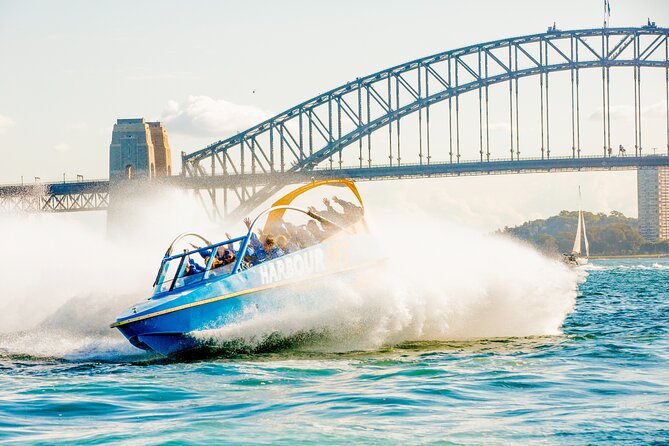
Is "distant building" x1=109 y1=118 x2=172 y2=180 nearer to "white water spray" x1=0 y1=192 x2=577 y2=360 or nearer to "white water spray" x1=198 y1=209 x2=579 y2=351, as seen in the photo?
"white water spray" x1=0 y1=192 x2=577 y2=360

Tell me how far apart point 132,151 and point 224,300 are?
7522 cm

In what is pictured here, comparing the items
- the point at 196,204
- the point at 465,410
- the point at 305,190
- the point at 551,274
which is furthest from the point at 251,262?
the point at 196,204

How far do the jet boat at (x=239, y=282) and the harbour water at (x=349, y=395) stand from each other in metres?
0.49

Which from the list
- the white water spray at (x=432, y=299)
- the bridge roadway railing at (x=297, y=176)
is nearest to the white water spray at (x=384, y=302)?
the white water spray at (x=432, y=299)

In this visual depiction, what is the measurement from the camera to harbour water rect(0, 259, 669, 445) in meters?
9.40

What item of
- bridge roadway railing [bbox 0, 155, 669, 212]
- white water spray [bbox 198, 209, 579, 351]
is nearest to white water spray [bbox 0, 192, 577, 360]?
white water spray [bbox 198, 209, 579, 351]

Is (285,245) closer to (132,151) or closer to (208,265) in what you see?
(208,265)

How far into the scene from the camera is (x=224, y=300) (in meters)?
13.9

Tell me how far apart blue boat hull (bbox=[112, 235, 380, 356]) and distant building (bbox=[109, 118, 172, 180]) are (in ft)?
239

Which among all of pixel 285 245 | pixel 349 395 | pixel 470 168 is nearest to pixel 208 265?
pixel 285 245

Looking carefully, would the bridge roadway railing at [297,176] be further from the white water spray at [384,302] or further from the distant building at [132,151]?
the white water spray at [384,302]

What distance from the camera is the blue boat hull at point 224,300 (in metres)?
13.6

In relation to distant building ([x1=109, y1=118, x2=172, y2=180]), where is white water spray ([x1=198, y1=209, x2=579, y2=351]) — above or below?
below

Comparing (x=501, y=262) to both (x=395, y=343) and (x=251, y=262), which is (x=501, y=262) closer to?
(x=395, y=343)
